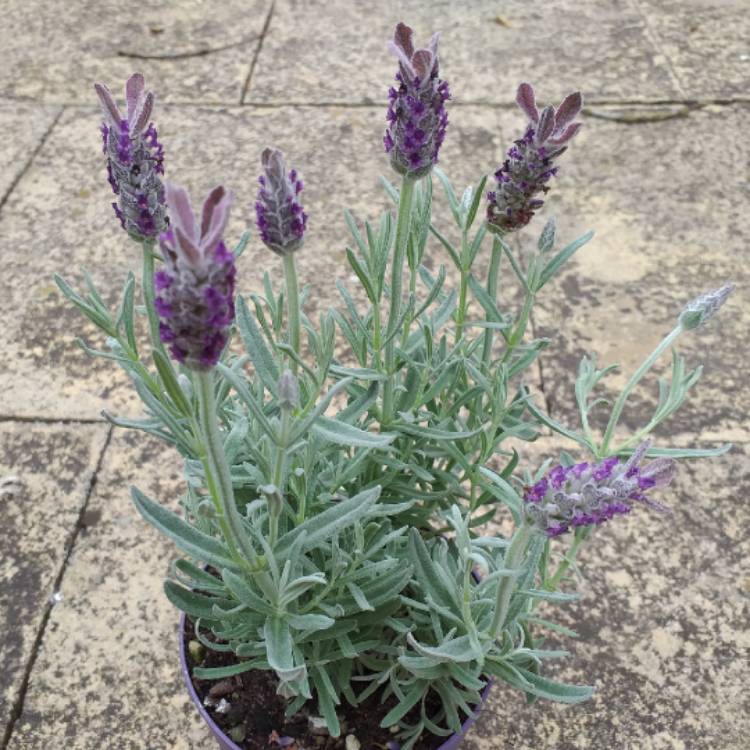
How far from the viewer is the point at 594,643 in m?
1.56

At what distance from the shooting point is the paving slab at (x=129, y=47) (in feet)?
9.21

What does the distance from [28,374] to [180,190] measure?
152cm

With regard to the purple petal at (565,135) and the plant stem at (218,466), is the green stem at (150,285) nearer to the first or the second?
the plant stem at (218,466)

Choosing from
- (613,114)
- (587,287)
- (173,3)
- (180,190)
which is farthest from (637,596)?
(173,3)

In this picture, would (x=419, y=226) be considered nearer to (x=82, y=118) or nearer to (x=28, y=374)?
(x=28, y=374)

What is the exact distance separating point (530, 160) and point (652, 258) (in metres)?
1.45

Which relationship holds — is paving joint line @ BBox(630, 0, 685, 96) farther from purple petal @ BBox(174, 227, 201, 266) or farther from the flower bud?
purple petal @ BBox(174, 227, 201, 266)

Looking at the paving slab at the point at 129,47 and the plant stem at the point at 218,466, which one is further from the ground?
the plant stem at the point at 218,466

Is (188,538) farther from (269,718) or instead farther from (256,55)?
(256,55)

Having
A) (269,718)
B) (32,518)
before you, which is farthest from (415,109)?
(32,518)

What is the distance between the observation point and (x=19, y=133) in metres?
2.61

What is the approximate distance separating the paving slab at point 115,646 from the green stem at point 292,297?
2.73 ft

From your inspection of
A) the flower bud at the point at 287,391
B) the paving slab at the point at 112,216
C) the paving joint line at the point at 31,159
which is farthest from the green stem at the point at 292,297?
the paving joint line at the point at 31,159

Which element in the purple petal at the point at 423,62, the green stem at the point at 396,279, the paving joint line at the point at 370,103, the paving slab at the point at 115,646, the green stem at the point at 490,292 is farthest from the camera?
the paving joint line at the point at 370,103
